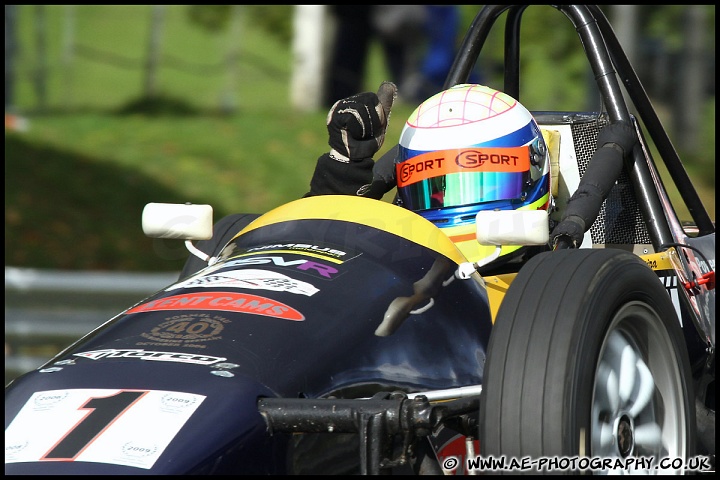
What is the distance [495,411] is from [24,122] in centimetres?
1151

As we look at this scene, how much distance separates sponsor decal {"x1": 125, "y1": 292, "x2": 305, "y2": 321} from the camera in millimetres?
2996

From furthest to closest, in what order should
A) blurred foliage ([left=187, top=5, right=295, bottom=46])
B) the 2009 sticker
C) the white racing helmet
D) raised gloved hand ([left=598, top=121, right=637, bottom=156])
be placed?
blurred foliage ([left=187, top=5, right=295, bottom=46])
raised gloved hand ([left=598, top=121, right=637, bottom=156])
the white racing helmet
the 2009 sticker

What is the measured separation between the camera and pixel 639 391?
127 inches

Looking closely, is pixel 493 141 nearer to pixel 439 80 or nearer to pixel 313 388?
pixel 313 388

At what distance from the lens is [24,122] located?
13242 mm

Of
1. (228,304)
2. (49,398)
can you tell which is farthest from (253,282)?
(49,398)

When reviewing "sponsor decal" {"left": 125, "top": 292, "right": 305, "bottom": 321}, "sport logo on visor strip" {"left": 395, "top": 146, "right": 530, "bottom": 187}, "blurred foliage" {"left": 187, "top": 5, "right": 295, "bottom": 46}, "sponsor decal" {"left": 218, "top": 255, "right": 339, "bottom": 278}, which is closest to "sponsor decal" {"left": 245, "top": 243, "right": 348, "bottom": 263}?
"sponsor decal" {"left": 218, "top": 255, "right": 339, "bottom": 278}

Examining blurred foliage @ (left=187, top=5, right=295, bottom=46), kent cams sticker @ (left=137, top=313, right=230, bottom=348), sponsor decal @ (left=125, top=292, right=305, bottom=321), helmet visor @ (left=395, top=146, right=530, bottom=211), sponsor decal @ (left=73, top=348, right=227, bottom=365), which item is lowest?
sponsor decal @ (left=73, top=348, right=227, bottom=365)

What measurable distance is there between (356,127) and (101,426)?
5.50 feet

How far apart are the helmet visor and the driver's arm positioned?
21 cm

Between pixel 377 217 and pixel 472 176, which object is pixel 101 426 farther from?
pixel 472 176

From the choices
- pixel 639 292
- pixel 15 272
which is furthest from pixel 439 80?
pixel 639 292

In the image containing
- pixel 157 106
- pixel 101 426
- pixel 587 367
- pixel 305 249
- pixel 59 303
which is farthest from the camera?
pixel 157 106

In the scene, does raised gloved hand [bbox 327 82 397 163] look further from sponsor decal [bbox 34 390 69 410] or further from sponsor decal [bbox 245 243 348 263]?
sponsor decal [bbox 34 390 69 410]
